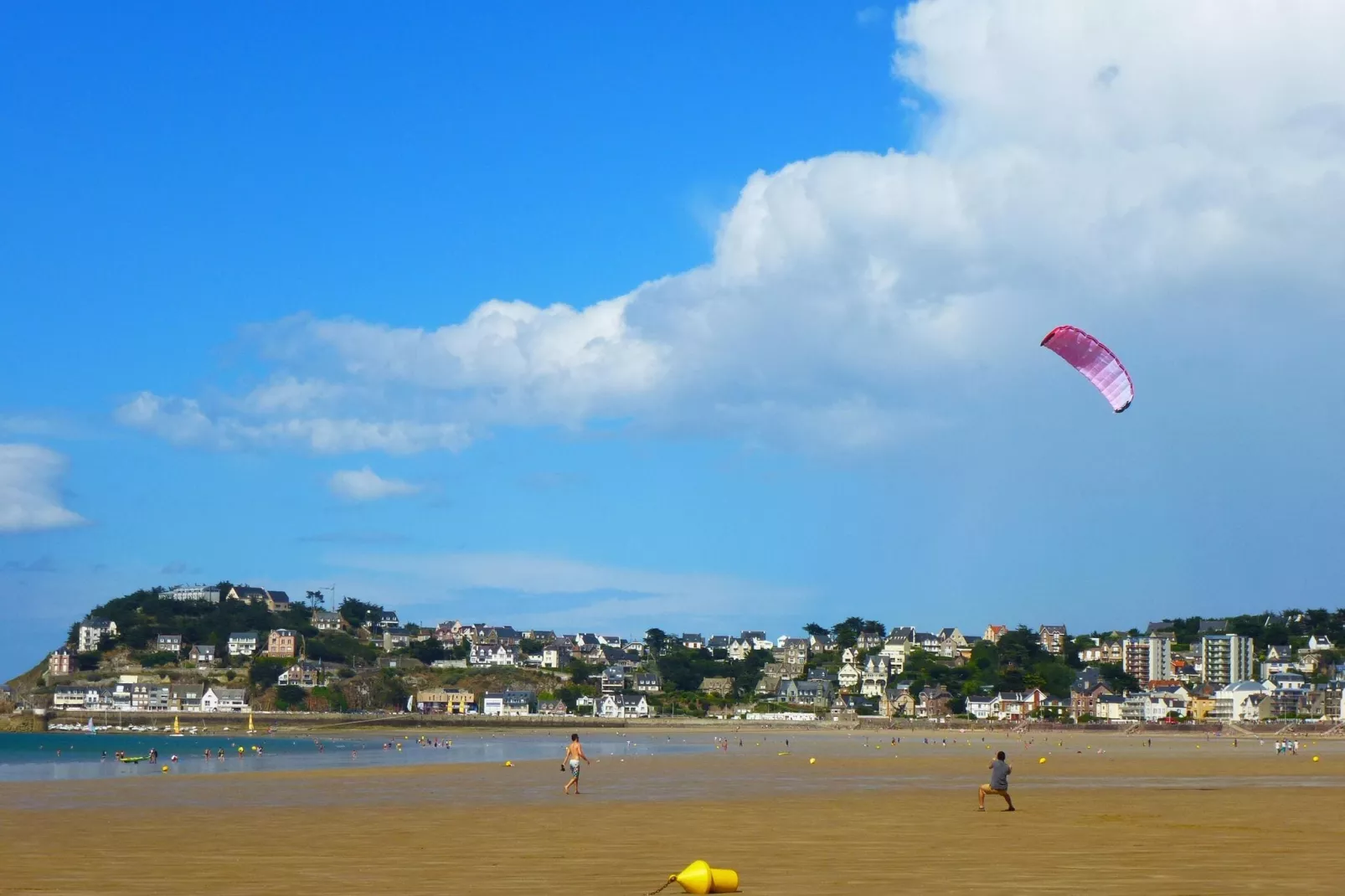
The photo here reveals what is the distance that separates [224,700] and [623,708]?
5054 cm

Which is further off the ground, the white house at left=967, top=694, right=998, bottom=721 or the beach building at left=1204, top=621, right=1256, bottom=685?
the beach building at left=1204, top=621, right=1256, bottom=685

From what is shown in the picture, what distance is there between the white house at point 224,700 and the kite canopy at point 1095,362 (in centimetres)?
15461

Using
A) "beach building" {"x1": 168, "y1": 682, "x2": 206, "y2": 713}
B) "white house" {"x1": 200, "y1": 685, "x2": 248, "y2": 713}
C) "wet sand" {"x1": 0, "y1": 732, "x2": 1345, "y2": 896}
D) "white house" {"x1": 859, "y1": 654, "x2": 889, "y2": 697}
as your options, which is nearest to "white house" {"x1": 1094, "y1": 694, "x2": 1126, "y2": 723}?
"white house" {"x1": 859, "y1": 654, "x2": 889, "y2": 697}

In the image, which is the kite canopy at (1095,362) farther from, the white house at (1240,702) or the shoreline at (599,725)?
the white house at (1240,702)

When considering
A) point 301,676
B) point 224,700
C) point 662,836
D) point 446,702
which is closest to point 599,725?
point 446,702

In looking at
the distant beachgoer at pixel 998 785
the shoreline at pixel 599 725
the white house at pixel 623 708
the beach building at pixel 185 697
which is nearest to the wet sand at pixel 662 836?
the distant beachgoer at pixel 998 785

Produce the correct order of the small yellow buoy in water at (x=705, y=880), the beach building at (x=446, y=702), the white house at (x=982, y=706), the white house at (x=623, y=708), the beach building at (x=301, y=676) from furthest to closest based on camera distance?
the beach building at (x=301, y=676), the beach building at (x=446, y=702), the white house at (x=623, y=708), the white house at (x=982, y=706), the small yellow buoy in water at (x=705, y=880)

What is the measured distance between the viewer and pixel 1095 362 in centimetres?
2933

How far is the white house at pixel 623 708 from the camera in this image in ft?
557

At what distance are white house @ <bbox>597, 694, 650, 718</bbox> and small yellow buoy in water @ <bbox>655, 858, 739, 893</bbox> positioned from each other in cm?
15798

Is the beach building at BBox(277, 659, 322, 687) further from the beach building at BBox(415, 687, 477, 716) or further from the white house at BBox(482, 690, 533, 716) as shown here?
the white house at BBox(482, 690, 533, 716)

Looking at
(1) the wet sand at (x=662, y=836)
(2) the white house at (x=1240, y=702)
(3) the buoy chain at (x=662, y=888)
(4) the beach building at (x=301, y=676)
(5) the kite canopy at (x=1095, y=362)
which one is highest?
(5) the kite canopy at (x=1095, y=362)

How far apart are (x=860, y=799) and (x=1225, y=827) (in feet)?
27.7

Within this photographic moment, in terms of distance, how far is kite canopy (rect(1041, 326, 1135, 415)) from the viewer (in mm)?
28594
